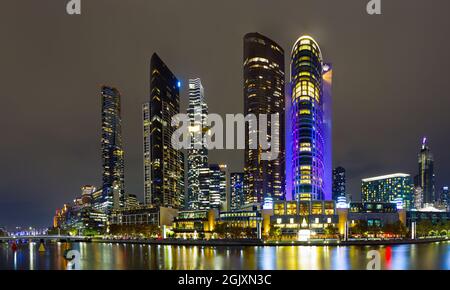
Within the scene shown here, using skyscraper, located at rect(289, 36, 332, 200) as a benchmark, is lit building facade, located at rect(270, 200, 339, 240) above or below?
below

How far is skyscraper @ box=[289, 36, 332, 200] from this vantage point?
105 meters

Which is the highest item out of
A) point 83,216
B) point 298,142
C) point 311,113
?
point 311,113

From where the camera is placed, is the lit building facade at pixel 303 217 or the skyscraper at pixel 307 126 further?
the skyscraper at pixel 307 126

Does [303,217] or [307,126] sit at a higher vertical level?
[307,126]

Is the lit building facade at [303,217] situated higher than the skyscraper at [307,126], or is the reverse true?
the skyscraper at [307,126]

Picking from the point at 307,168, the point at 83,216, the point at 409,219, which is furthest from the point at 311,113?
the point at 83,216

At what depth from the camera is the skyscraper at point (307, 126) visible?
10538cm

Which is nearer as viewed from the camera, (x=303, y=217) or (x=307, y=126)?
(x=303, y=217)

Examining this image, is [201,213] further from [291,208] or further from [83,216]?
[83,216]

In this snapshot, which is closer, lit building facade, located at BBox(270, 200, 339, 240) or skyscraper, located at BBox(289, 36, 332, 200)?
lit building facade, located at BBox(270, 200, 339, 240)

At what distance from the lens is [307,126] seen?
10706 cm

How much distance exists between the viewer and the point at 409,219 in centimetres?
10425
